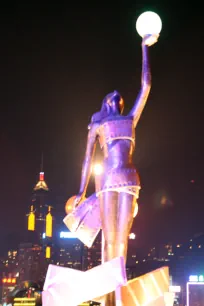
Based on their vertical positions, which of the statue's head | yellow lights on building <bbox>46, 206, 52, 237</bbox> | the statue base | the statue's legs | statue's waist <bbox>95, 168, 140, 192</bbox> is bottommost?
the statue base

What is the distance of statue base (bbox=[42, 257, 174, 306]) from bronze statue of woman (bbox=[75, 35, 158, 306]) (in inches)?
18.7

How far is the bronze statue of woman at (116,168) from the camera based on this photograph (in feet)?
26.4

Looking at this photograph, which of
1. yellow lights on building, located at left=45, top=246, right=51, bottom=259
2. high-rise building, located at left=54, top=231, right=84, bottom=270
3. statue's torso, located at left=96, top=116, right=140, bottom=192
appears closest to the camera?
statue's torso, located at left=96, top=116, right=140, bottom=192

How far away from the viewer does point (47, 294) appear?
23.3 feet

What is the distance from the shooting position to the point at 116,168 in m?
8.19

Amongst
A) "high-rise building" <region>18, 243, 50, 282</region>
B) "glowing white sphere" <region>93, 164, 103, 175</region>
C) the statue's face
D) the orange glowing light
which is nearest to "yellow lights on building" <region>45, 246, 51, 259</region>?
"high-rise building" <region>18, 243, 50, 282</region>

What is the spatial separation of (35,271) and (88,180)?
118 metres

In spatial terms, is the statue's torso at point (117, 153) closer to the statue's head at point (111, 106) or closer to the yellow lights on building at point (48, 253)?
the statue's head at point (111, 106)

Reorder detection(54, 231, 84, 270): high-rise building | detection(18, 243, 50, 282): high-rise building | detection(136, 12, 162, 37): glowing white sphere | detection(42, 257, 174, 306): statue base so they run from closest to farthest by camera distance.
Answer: detection(42, 257, 174, 306): statue base, detection(136, 12, 162, 37): glowing white sphere, detection(18, 243, 50, 282): high-rise building, detection(54, 231, 84, 270): high-rise building

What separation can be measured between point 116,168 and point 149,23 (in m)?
3.03

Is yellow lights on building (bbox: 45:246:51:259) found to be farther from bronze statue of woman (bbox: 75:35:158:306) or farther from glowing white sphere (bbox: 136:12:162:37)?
glowing white sphere (bbox: 136:12:162:37)

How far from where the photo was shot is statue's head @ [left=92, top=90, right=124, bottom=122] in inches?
348

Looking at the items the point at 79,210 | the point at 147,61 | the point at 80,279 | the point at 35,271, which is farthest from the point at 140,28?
the point at 35,271

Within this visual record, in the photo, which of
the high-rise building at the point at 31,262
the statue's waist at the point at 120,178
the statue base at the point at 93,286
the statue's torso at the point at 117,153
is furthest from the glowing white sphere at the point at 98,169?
the high-rise building at the point at 31,262
